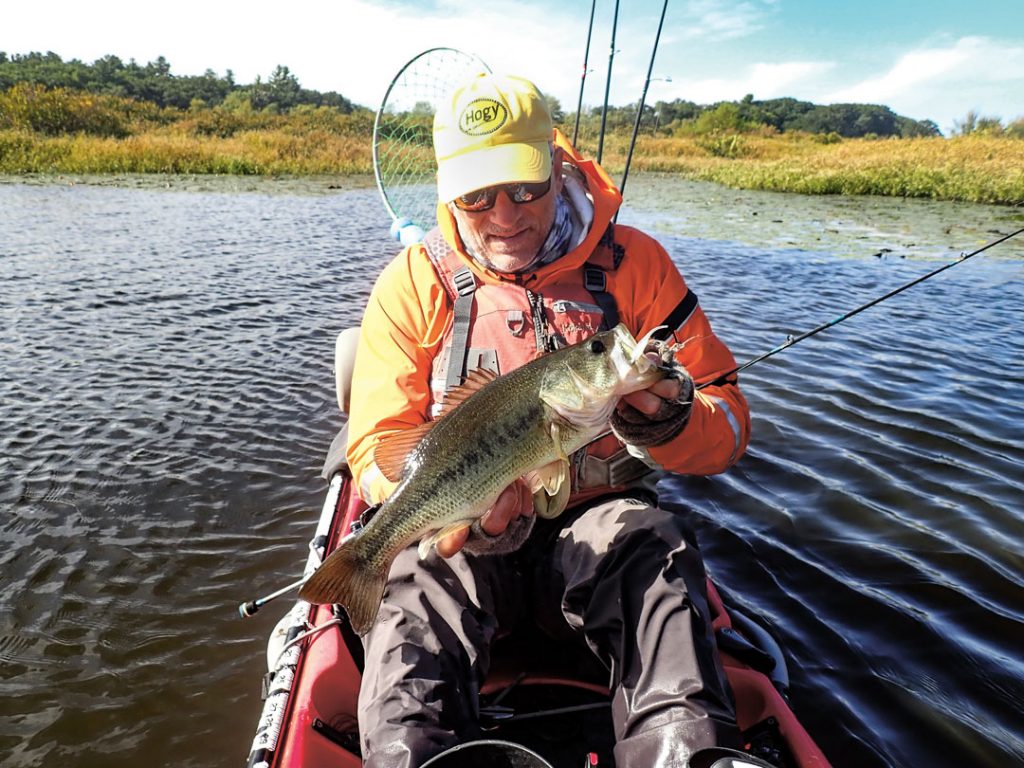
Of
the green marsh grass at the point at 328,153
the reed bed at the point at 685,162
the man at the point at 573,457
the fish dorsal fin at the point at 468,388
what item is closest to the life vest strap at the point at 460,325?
the man at the point at 573,457

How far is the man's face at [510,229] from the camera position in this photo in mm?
3123

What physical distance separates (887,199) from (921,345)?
2243cm

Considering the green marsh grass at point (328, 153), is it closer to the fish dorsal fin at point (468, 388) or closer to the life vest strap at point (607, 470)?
the life vest strap at point (607, 470)

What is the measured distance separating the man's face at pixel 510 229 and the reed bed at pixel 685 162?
992 inches

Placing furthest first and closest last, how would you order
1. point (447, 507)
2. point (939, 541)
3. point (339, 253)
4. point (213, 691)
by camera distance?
point (339, 253)
point (939, 541)
point (213, 691)
point (447, 507)

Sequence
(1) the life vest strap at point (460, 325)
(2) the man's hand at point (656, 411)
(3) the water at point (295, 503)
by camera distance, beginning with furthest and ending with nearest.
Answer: (3) the water at point (295, 503) → (1) the life vest strap at point (460, 325) → (2) the man's hand at point (656, 411)

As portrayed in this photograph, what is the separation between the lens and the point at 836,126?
108 m

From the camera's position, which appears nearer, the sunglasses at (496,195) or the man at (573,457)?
the man at (573,457)

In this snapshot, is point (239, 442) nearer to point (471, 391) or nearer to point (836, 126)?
point (471, 391)

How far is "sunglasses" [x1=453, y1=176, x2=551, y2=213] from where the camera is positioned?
9.90 feet

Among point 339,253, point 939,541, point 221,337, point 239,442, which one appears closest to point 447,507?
point 939,541

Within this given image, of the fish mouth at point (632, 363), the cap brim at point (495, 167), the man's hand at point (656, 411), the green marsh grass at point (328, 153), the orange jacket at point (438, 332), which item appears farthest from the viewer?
the green marsh grass at point (328, 153)

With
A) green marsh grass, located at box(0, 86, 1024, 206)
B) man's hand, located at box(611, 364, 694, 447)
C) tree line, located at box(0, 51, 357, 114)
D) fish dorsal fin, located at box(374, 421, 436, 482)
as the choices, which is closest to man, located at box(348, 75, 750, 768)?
man's hand, located at box(611, 364, 694, 447)

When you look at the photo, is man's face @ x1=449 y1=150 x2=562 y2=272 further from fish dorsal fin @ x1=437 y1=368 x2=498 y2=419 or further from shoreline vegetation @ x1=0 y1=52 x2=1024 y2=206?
shoreline vegetation @ x1=0 y1=52 x2=1024 y2=206
